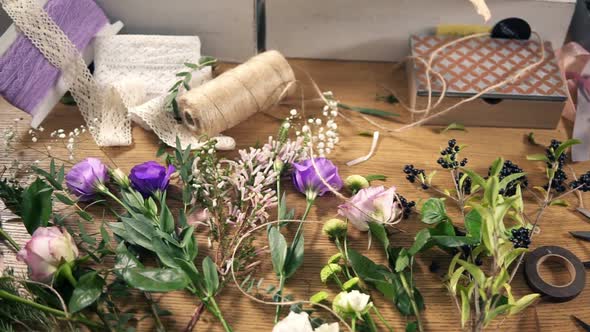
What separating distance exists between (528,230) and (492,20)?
0.40 metres

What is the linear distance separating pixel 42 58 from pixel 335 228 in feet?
1.58

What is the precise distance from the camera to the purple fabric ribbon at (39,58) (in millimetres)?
835

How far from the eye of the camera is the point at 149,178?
30.1 inches

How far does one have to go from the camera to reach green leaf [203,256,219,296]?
2.20 ft

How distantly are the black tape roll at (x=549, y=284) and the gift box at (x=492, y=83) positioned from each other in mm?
237

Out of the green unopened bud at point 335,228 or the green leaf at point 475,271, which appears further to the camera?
the green unopened bud at point 335,228

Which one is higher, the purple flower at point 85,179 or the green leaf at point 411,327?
the purple flower at point 85,179

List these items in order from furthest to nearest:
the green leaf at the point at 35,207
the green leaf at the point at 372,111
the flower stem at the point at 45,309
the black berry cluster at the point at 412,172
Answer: the green leaf at the point at 372,111 → the black berry cluster at the point at 412,172 → the green leaf at the point at 35,207 → the flower stem at the point at 45,309

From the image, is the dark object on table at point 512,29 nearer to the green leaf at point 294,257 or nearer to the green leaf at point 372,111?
the green leaf at point 372,111

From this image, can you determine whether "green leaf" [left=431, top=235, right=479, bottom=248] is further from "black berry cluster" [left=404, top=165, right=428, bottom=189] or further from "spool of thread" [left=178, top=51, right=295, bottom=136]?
"spool of thread" [left=178, top=51, right=295, bottom=136]

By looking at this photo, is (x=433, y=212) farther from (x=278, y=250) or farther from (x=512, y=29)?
(x=512, y=29)

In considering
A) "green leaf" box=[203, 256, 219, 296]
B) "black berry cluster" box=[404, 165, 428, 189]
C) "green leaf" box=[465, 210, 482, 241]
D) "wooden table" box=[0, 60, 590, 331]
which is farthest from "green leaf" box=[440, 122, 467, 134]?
"green leaf" box=[203, 256, 219, 296]

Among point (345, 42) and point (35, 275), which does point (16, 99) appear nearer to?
point (35, 275)

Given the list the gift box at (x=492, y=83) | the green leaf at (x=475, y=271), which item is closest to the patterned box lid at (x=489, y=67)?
the gift box at (x=492, y=83)
